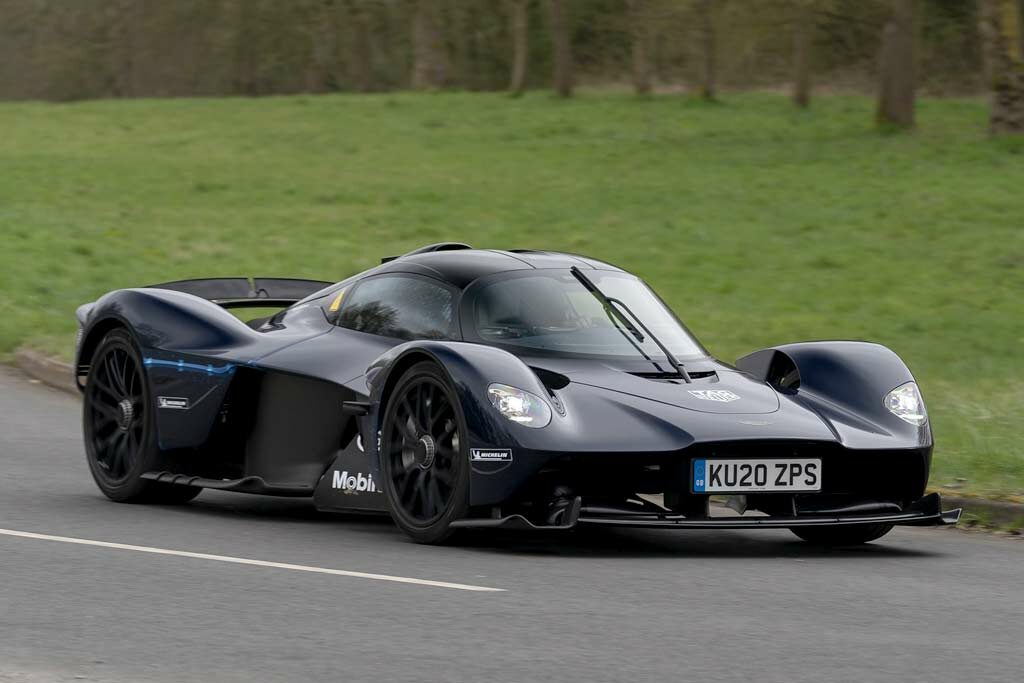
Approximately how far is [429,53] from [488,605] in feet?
168

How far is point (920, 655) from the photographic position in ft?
19.3

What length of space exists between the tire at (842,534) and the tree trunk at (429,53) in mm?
48450

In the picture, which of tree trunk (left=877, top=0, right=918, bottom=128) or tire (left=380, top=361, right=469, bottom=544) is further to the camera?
tree trunk (left=877, top=0, right=918, bottom=128)

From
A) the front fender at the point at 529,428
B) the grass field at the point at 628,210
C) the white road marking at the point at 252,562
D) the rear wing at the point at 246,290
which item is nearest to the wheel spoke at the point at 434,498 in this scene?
the front fender at the point at 529,428

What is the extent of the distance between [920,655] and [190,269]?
57.1 ft

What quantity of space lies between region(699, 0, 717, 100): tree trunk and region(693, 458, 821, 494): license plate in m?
34.9

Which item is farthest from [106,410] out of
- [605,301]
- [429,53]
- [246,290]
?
[429,53]

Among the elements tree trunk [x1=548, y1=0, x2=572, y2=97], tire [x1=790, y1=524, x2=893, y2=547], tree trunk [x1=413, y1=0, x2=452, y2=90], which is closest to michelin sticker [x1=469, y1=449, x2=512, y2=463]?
tire [x1=790, y1=524, x2=893, y2=547]

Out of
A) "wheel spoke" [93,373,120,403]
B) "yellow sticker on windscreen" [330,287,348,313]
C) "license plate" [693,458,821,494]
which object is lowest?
"wheel spoke" [93,373,120,403]

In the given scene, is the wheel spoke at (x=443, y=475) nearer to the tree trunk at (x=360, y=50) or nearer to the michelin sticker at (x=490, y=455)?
the michelin sticker at (x=490, y=455)

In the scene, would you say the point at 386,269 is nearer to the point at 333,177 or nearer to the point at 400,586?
the point at 400,586

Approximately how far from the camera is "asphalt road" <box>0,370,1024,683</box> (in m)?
5.61

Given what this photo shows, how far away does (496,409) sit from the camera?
7.50 m

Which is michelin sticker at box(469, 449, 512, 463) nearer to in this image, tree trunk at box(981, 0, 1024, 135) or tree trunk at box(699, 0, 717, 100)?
tree trunk at box(981, 0, 1024, 135)
